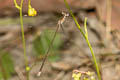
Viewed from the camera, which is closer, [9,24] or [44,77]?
[44,77]

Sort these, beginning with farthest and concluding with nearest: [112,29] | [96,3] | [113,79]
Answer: [96,3] < [112,29] < [113,79]

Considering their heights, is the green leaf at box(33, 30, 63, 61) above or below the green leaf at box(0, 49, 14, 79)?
above

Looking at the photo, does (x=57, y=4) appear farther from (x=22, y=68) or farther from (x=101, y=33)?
(x=22, y=68)

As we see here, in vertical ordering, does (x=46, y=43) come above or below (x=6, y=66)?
above

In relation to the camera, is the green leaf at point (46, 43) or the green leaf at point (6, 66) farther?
the green leaf at point (46, 43)

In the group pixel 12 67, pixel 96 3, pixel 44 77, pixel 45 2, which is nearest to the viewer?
pixel 44 77

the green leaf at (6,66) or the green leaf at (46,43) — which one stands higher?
the green leaf at (46,43)

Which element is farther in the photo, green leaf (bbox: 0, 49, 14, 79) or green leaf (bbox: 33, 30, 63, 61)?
green leaf (bbox: 33, 30, 63, 61)

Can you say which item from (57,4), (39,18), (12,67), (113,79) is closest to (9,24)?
(39,18)

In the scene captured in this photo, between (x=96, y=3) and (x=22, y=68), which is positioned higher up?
(x=96, y=3)

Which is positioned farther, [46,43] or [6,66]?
[46,43]

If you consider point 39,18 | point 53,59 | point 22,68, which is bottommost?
point 22,68
